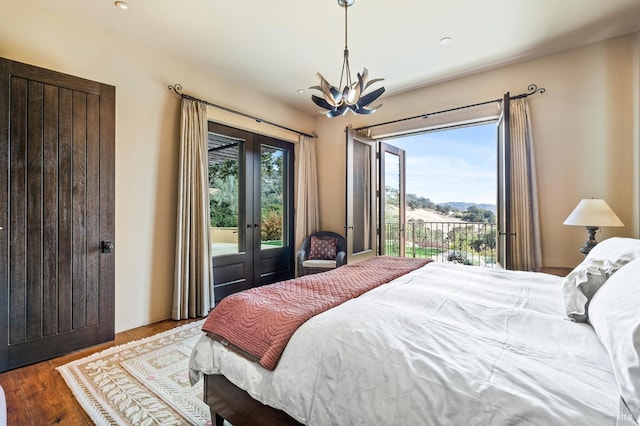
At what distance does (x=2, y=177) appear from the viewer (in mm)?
2156

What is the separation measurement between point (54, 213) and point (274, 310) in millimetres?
2233

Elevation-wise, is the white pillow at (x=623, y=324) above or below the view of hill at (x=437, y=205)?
below

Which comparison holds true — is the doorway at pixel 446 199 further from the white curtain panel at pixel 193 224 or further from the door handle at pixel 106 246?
the door handle at pixel 106 246

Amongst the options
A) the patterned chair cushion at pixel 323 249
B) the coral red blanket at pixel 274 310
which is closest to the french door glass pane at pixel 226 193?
the patterned chair cushion at pixel 323 249

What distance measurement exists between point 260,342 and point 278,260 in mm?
3392

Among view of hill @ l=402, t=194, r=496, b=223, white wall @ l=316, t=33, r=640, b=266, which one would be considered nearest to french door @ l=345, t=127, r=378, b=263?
white wall @ l=316, t=33, r=640, b=266

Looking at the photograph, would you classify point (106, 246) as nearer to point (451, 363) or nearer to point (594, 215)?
point (451, 363)

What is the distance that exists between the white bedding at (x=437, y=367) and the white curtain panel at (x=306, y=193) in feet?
10.4

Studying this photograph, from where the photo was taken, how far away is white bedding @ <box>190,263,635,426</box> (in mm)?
783

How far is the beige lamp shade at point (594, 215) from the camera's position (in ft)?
7.95

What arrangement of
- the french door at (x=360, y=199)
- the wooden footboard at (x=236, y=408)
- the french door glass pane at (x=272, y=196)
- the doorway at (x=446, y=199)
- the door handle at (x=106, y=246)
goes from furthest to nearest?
the doorway at (x=446, y=199)
the french door glass pane at (x=272, y=196)
the french door at (x=360, y=199)
the door handle at (x=106, y=246)
the wooden footboard at (x=236, y=408)

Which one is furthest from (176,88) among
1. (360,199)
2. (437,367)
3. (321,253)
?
(437,367)

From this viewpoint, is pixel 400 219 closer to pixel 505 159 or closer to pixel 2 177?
pixel 505 159

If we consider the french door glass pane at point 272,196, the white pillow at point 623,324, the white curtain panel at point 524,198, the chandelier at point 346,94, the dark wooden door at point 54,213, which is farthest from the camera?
the french door glass pane at point 272,196
